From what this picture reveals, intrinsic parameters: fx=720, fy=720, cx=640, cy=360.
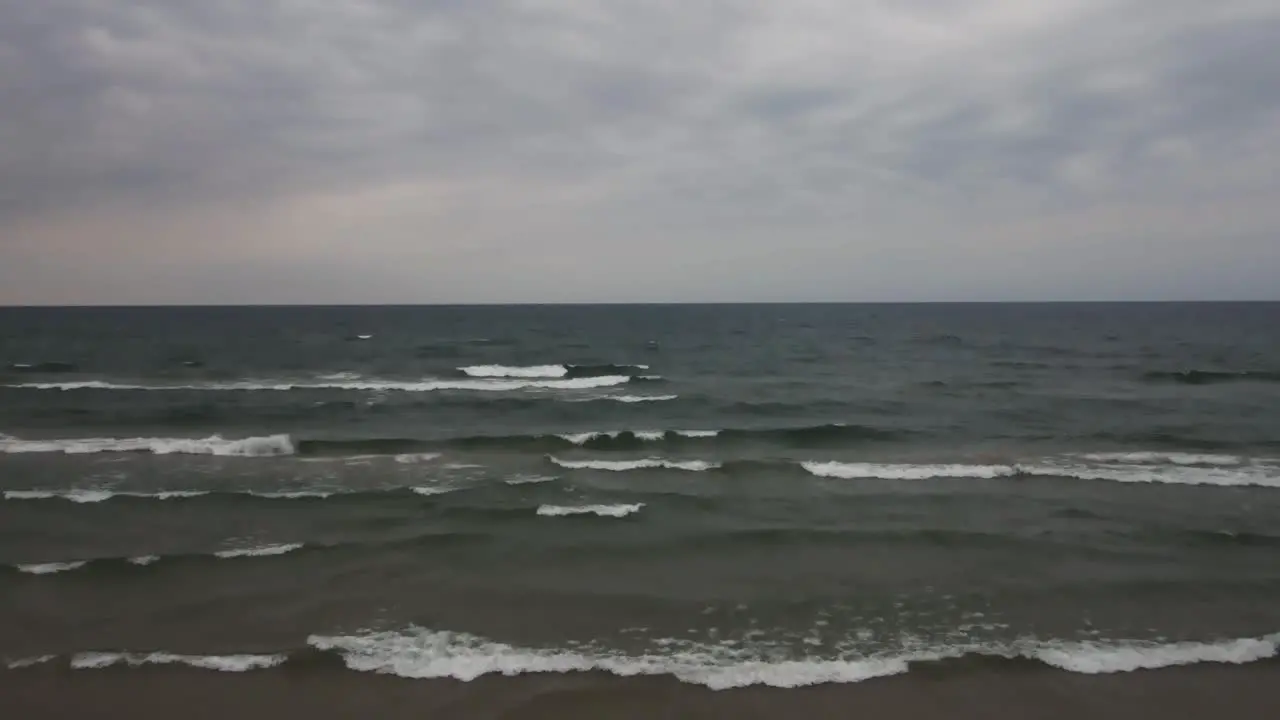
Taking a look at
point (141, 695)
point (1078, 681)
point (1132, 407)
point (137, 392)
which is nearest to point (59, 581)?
point (141, 695)

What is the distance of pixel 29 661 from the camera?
655 cm

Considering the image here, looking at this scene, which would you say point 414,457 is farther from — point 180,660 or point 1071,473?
point 1071,473

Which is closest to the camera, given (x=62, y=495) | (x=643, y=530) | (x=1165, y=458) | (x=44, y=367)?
(x=643, y=530)

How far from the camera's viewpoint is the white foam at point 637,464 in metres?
14.7

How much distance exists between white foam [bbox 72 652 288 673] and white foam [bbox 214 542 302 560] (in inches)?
105

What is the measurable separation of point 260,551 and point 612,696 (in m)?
5.91

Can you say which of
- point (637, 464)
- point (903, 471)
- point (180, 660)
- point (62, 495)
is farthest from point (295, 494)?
point (903, 471)

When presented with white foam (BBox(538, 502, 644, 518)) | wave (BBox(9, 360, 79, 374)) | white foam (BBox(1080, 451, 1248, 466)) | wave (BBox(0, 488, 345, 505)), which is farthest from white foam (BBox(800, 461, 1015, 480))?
wave (BBox(9, 360, 79, 374))

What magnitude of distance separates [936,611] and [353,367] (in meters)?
31.8

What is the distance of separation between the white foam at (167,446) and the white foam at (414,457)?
264cm

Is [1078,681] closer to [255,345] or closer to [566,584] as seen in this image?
[566,584]

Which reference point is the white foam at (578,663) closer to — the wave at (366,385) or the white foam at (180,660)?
the white foam at (180,660)

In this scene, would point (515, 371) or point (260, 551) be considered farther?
point (515, 371)

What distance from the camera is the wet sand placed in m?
5.88
